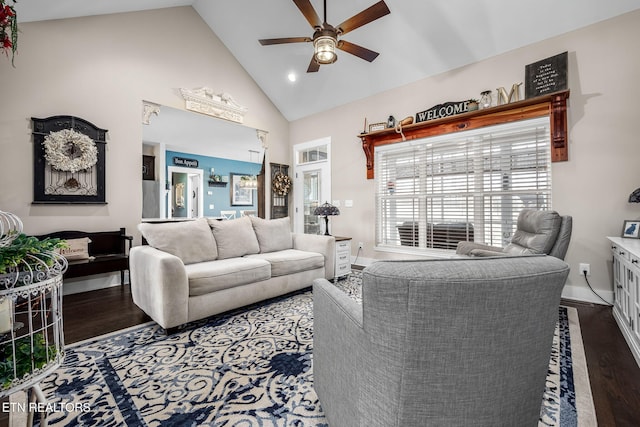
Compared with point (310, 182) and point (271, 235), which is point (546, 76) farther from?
point (310, 182)

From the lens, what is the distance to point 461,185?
3807 mm

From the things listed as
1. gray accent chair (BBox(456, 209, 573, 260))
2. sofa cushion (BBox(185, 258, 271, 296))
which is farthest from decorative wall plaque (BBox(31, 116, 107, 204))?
gray accent chair (BBox(456, 209, 573, 260))

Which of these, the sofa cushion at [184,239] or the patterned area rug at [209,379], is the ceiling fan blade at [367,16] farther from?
the patterned area rug at [209,379]

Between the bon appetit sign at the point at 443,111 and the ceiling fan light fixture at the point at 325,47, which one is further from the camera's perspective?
the bon appetit sign at the point at 443,111

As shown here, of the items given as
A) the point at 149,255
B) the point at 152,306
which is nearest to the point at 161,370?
the point at 152,306

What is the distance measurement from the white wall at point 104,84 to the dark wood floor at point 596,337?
1027 mm

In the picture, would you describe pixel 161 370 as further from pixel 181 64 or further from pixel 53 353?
pixel 181 64

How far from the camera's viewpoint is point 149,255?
234 cm

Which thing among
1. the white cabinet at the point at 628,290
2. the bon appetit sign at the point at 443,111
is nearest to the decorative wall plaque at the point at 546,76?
the bon appetit sign at the point at 443,111

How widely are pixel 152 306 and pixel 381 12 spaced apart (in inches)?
124

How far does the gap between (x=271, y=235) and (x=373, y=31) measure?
117 inches

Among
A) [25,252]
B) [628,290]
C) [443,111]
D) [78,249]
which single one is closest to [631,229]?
[628,290]

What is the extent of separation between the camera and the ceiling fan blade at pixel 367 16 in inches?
95.9

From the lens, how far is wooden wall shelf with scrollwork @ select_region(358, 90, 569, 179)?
9.84 ft
